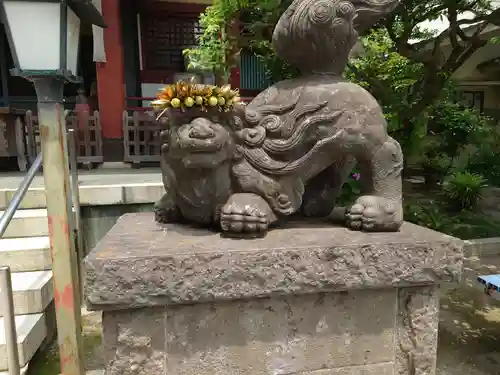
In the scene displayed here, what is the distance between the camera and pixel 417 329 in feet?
5.55

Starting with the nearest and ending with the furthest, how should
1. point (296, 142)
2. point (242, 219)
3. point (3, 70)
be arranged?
point (242, 219) → point (296, 142) → point (3, 70)

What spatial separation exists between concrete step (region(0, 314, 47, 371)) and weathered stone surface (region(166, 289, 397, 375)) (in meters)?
1.48

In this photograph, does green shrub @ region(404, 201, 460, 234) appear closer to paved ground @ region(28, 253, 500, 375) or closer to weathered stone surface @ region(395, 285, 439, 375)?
paved ground @ region(28, 253, 500, 375)

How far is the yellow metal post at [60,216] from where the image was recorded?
6.90 ft

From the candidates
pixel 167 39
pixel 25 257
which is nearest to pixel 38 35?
pixel 25 257

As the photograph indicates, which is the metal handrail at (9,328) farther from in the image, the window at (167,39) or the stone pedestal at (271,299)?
the window at (167,39)

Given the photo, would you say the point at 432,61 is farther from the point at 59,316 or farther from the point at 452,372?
the point at 59,316

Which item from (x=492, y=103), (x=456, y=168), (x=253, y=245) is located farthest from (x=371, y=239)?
(x=492, y=103)

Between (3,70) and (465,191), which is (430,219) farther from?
(3,70)

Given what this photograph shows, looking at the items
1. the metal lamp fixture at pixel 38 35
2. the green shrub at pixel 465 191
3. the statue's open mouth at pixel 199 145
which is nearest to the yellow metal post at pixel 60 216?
the metal lamp fixture at pixel 38 35

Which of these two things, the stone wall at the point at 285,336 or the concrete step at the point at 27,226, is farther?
the concrete step at the point at 27,226

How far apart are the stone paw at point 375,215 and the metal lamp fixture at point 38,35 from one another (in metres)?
1.56

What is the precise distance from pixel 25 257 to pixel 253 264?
98.3 inches

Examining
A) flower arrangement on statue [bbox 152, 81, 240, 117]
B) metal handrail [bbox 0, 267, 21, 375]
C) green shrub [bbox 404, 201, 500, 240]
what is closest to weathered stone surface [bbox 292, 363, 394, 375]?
flower arrangement on statue [bbox 152, 81, 240, 117]
